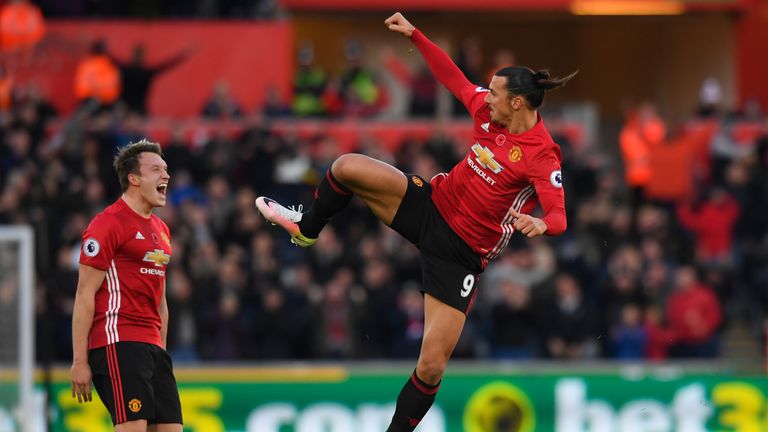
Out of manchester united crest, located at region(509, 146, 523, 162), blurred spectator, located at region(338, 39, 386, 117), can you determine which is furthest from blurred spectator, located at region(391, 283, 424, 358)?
manchester united crest, located at region(509, 146, 523, 162)

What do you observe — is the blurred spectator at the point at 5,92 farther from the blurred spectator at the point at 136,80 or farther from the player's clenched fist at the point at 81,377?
the player's clenched fist at the point at 81,377

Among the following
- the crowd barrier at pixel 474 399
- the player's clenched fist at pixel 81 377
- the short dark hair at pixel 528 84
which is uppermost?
the short dark hair at pixel 528 84

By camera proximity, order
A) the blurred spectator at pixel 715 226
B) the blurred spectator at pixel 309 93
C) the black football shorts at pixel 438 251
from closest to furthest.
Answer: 1. the black football shorts at pixel 438 251
2. the blurred spectator at pixel 715 226
3. the blurred spectator at pixel 309 93

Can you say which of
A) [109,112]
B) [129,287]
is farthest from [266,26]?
[129,287]

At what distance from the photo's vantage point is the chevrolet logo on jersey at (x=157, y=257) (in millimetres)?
8523

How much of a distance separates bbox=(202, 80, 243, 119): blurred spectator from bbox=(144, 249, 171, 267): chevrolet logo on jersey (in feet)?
37.1

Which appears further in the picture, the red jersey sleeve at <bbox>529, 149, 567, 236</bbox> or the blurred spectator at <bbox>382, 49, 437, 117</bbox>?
the blurred spectator at <bbox>382, 49, 437, 117</bbox>

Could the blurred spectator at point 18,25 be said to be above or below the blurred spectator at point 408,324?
above

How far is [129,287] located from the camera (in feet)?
27.8

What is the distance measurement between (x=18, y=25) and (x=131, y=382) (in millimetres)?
13072

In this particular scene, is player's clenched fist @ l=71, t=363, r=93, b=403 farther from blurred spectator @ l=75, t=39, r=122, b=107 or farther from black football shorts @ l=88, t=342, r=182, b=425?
blurred spectator @ l=75, t=39, r=122, b=107

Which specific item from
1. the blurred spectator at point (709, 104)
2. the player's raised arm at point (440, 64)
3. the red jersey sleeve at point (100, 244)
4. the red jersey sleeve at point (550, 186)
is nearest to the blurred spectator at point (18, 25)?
the blurred spectator at point (709, 104)

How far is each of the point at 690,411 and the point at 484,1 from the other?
9.87m

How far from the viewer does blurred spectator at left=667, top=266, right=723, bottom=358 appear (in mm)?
15875
